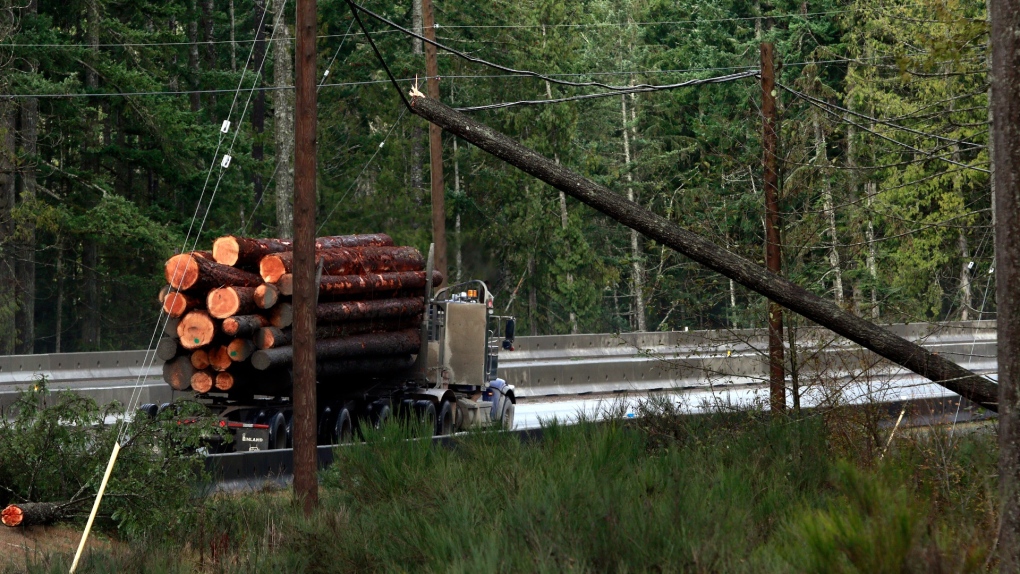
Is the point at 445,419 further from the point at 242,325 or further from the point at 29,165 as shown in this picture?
→ the point at 29,165

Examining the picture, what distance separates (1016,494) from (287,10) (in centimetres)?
3357

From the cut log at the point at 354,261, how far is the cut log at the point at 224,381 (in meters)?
1.41

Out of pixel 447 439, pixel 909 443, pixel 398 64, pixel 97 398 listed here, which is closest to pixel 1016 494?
pixel 909 443

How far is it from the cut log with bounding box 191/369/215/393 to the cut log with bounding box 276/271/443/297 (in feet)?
5.16

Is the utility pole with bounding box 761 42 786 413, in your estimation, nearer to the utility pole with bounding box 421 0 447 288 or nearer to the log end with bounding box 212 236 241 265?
the log end with bounding box 212 236 241 265

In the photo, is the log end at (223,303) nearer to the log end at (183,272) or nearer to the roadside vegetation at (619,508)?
the log end at (183,272)

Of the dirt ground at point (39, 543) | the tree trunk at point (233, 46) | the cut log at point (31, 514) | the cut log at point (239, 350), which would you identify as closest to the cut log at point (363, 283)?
the cut log at point (239, 350)

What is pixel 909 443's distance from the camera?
35.0 ft

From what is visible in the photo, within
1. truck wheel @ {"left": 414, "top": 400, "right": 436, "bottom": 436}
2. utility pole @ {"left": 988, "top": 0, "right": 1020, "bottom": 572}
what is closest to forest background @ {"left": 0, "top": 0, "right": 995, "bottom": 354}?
truck wheel @ {"left": 414, "top": 400, "right": 436, "bottom": 436}

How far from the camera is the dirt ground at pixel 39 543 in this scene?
32.2 feet

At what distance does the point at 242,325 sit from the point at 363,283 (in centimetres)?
229

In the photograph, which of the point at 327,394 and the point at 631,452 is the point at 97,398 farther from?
the point at 631,452

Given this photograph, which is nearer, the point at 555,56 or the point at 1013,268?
the point at 1013,268

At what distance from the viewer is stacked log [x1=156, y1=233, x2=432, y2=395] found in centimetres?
1529
